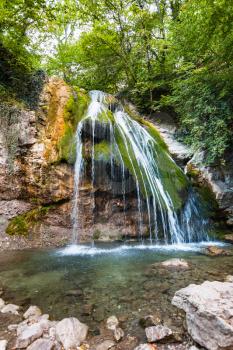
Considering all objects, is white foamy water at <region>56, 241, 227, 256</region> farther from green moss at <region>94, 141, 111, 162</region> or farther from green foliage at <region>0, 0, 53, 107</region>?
green foliage at <region>0, 0, 53, 107</region>

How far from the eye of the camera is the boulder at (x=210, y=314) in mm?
2096

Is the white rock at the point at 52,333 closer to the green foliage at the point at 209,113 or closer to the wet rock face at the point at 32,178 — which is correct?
the wet rock face at the point at 32,178

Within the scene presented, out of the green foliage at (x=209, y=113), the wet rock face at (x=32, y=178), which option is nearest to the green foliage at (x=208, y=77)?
the green foliage at (x=209, y=113)

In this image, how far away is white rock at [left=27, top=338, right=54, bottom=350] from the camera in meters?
2.38

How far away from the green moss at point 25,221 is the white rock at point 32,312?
408cm

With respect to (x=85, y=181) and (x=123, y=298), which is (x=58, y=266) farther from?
(x=85, y=181)

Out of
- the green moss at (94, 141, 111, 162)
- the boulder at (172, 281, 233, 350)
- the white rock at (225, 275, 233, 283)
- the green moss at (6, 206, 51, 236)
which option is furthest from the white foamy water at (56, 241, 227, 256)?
the boulder at (172, 281, 233, 350)

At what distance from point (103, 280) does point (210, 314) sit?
2.42 meters

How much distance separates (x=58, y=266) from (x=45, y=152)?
390 cm

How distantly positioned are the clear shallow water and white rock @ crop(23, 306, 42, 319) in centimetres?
12

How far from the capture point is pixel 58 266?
200 inches

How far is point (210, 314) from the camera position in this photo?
2.22 metres

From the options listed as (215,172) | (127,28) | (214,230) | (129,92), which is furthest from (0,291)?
(127,28)

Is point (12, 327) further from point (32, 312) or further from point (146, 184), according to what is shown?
point (146, 184)
